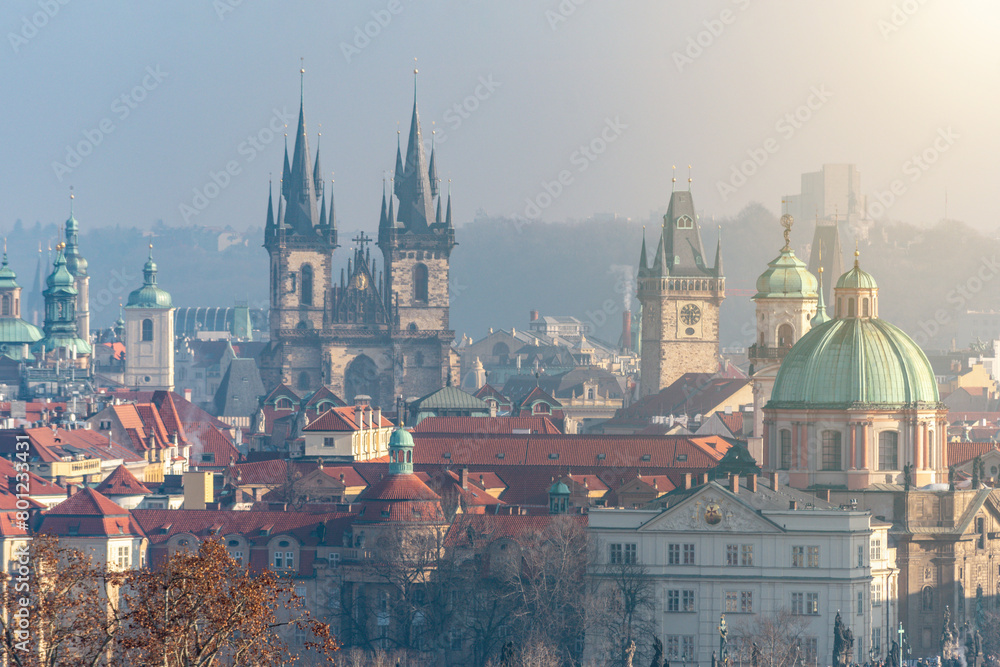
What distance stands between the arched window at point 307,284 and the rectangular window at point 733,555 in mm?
107796

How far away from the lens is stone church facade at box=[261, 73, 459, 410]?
192 m

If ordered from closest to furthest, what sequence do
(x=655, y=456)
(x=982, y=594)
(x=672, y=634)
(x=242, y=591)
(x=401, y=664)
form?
(x=242, y=591) < (x=401, y=664) < (x=672, y=634) < (x=982, y=594) < (x=655, y=456)

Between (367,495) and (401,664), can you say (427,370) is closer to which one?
(367,495)

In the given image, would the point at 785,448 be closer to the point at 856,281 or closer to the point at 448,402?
the point at 856,281

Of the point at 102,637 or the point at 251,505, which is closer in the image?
the point at 102,637

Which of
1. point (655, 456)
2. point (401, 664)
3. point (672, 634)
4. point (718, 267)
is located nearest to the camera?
point (401, 664)

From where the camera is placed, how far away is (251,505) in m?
A: 115

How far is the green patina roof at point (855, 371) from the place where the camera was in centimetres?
10125

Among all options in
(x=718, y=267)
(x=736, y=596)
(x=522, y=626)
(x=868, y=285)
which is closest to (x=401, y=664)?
(x=522, y=626)

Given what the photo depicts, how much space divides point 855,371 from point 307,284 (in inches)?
3954

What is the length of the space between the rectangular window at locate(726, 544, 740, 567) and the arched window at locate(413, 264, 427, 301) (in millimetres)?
102715

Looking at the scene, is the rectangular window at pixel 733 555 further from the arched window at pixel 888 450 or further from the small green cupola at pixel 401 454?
the small green cupola at pixel 401 454

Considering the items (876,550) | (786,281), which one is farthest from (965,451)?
(876,550)

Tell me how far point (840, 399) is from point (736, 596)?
12652 millimetres
